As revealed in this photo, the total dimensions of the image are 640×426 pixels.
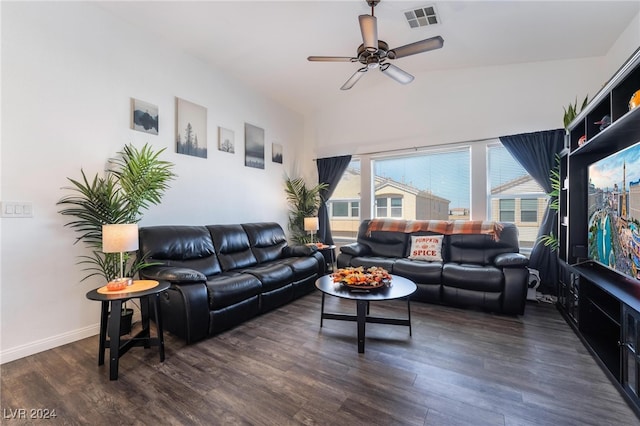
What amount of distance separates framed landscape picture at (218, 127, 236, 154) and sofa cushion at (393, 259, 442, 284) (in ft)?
9.34

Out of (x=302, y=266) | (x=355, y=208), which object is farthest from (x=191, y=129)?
(x=355, y=208)

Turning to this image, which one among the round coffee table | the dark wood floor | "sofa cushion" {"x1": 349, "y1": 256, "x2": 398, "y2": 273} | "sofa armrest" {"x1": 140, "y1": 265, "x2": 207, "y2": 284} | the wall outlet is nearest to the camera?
the dark wood floor

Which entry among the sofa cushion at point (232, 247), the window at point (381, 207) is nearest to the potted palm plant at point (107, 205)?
the sofa cushion at point (232, 247)

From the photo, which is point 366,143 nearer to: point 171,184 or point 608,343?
point 171,184

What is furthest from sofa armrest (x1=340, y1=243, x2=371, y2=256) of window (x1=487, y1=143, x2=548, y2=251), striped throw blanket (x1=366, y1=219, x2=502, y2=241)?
window (x1=487, y1=143, x2=548, y2=251)

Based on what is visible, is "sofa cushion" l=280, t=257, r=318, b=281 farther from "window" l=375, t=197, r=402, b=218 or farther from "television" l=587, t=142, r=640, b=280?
"television" l=587, t=142, r=640, b=280

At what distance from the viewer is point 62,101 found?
2498 mm

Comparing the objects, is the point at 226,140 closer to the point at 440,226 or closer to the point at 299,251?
the point at 299,251

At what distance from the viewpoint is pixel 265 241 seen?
4.04m

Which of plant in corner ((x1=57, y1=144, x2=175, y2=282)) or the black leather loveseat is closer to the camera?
the black leather loveseat

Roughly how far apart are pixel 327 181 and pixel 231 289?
3.02 metres

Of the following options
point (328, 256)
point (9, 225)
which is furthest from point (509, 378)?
point (9, 225)

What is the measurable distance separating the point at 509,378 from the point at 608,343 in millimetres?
1091

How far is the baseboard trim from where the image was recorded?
219 cm
